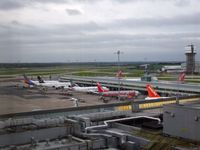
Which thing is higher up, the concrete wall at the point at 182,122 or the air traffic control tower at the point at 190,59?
the air traffic control tower at the point at 190,59

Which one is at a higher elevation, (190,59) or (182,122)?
(190,59)

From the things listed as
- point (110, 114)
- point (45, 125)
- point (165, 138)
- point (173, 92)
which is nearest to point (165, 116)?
point (165, 138)

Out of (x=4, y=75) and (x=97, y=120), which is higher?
(x=4, y=75)

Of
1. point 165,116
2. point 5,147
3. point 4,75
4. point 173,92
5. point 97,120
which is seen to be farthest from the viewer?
point 173,92

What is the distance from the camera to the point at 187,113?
19.1m

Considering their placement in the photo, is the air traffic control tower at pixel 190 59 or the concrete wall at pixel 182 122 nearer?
the concrete wall at pixel 182 122

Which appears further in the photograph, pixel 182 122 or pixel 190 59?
pixel 190 59

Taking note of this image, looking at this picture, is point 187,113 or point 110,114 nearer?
point 187,113

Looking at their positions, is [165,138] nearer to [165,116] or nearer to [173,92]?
[165,116]

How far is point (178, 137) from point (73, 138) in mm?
6655

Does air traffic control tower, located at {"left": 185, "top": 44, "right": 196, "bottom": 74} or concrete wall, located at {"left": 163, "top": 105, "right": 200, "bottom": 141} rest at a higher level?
air traffic control tower, located at {"left": 185, "top": 44, "right": 196, "bottom": 74}

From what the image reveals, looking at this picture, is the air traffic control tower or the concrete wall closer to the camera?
the concrete wall

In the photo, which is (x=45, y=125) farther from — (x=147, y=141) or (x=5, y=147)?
(x=147, y=141)

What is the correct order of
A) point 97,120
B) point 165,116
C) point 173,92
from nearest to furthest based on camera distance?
point 165,116 < point 97,120 < point 173,92
